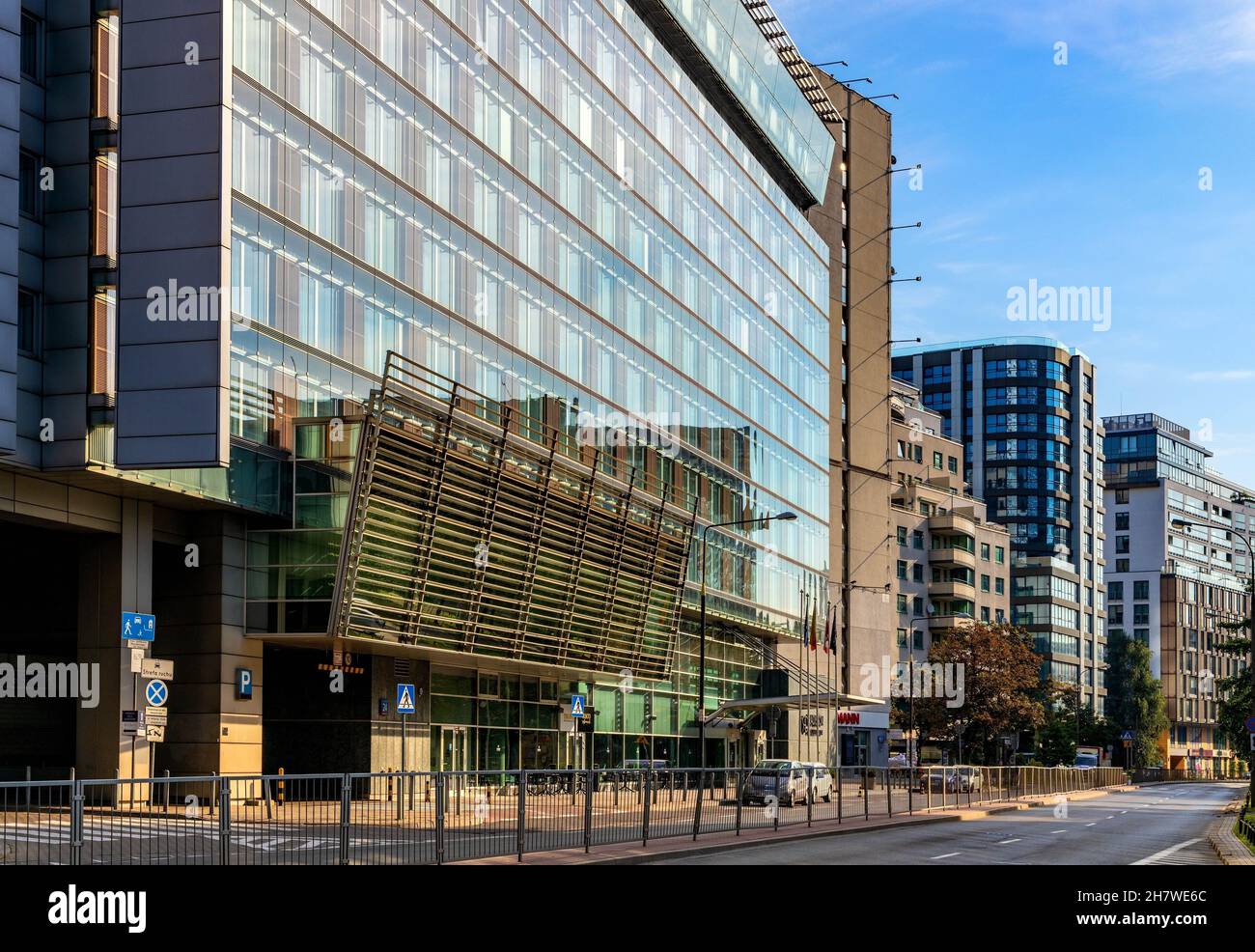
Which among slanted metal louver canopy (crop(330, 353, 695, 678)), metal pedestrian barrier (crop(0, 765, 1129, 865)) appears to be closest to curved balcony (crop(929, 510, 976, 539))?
slanted metal louver canopy (crop(330, 353, 695, 678))

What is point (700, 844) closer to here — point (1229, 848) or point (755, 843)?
point (755, 843)

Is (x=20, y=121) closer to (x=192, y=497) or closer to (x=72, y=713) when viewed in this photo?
(x=192, y=497)

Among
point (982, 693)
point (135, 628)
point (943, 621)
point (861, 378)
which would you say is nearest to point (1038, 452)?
point (943, 621)

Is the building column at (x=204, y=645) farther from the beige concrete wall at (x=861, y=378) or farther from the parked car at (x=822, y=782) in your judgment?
the beige concrete wall at (x=861, y=378)

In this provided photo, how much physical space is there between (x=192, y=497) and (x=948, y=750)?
83495 millimetres

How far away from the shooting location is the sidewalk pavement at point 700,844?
2380 centimetres

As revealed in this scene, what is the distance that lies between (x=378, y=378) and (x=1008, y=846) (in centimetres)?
2123

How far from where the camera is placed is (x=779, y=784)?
1674 inches

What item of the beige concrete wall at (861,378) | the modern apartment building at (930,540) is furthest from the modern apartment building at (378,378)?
the modern apartment building at (930,540)

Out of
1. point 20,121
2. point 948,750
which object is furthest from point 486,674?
point 948,750

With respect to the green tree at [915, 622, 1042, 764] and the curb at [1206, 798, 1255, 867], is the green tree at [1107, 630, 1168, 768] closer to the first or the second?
the green tree at [915, 622, 1042, 764]

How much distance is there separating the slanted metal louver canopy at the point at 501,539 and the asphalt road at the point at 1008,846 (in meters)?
13.9

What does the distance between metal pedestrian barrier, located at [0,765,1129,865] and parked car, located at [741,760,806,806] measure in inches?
223
